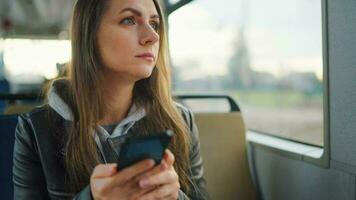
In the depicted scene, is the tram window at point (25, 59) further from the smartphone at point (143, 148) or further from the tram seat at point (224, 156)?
the smartphone at point (143, 148)

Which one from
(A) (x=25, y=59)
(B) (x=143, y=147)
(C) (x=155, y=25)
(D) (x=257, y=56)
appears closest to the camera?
(B) (x=143, y=147)

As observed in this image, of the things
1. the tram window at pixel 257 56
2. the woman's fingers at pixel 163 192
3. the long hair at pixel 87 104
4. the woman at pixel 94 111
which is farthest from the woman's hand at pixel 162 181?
the tram window at pixel 257 56

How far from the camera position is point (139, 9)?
114cm

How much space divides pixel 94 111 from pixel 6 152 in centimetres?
64

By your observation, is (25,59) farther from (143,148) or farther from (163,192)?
(143,148)

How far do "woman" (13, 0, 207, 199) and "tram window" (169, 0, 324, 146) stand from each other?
761mm

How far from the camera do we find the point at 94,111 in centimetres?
118

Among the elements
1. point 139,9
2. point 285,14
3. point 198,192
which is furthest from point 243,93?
point 139,9

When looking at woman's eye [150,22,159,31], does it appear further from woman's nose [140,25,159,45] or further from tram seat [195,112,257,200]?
tram seat [195,112,257,200]

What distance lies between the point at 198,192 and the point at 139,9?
640 mm

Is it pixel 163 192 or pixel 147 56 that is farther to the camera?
pixel 147 56

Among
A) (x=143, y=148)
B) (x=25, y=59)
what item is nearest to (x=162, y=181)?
(x=143, y=148)

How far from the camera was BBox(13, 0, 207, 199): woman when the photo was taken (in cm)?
111

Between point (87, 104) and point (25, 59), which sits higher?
point (25, 59)
